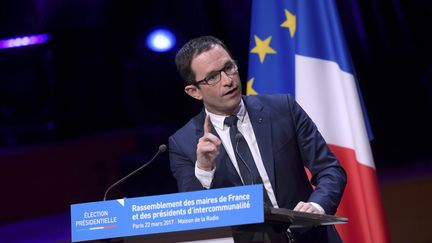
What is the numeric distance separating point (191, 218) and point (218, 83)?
0.88 metres

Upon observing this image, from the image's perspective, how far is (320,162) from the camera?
2959 millimetres

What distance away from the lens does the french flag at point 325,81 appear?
399cm

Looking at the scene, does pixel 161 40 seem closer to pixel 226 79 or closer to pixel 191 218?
pixel 226 79

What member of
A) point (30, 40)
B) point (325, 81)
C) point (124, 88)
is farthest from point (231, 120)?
point (30, 40)

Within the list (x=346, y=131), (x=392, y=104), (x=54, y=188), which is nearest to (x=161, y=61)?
(x=54, y=188)

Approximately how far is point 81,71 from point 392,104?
2.92 m

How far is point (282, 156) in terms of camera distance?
2.95 metres

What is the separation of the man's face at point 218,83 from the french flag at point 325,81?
3.97 feet

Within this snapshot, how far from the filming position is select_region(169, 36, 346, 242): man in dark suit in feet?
9.46

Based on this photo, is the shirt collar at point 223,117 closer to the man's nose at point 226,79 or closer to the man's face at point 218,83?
the man's face at point 218,83

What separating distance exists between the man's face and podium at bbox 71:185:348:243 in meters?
0.72

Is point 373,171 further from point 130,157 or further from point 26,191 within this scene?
point 26,191

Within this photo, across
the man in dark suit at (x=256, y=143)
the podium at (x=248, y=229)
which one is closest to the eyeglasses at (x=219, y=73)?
the man in dark suit at (x=256, y=143)

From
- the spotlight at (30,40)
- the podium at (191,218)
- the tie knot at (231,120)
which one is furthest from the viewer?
the spotlight at (30,40)
